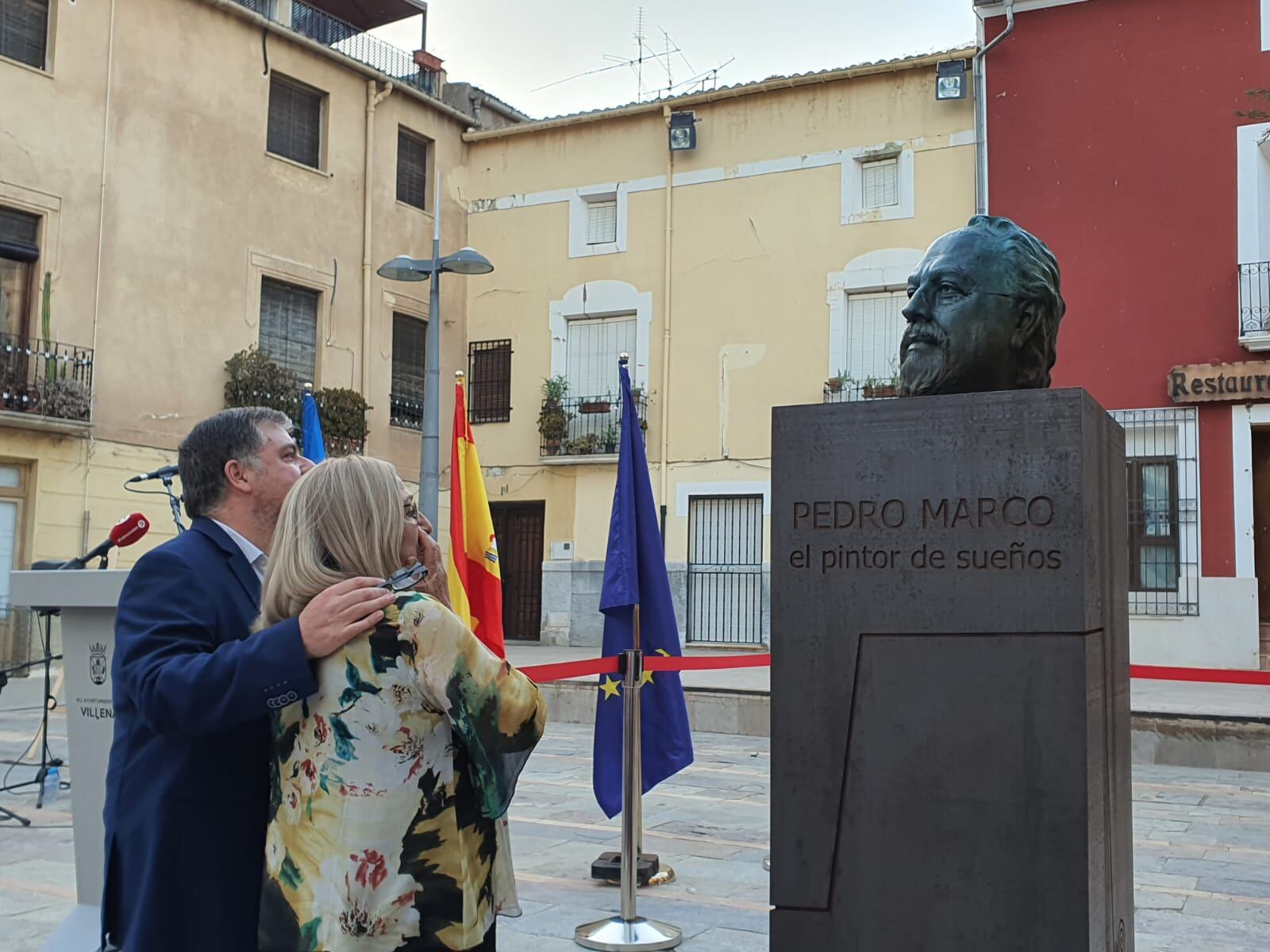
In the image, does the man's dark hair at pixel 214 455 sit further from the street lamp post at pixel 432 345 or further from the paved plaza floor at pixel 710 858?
the street lamp post at pixel 432 345

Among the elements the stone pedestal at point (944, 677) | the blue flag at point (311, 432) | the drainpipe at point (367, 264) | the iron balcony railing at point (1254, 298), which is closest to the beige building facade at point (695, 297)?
the drainpipe at point (367, 264)

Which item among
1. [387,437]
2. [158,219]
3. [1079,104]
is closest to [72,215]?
[158,219]

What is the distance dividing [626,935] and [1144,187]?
1421 cm

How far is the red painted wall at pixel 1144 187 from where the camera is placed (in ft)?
51.1

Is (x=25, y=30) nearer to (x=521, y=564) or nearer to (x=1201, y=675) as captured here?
(x=521, y=564)

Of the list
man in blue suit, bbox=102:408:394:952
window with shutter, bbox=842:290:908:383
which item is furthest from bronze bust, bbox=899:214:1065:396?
window with shutter, bbox=842:290:908:383

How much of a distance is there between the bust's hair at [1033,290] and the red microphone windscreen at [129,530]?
2870 mm

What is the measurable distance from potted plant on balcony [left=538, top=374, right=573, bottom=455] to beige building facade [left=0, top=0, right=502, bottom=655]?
74.4 inches

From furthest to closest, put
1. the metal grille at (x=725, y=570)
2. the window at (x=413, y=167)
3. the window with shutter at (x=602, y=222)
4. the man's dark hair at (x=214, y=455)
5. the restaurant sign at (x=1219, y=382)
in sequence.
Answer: the window at (x=413, y=167) → the window with shutter at (x=602, y=222) → the metal grille at (x=725, y=570) → the restaurant sign at (x=1219, y=382) → the man's dark hair at (x=214, y=455)

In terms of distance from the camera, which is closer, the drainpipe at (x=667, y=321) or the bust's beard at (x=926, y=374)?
the bust's beard at (x=926, y=374)

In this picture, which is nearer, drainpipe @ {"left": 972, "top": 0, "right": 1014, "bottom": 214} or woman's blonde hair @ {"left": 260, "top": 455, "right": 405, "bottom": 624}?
woman's blonde hair @ {"left": 260, "top": 455, "right": 405, "bottom": 624}

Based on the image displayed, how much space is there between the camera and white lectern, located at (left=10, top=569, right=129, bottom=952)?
375cm

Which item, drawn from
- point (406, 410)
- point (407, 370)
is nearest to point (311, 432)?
point (406, 410)

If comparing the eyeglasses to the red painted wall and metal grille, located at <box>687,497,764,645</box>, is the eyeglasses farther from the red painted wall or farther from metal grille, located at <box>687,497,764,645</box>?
metal grille, located at <box>687,497,764,645</box>
